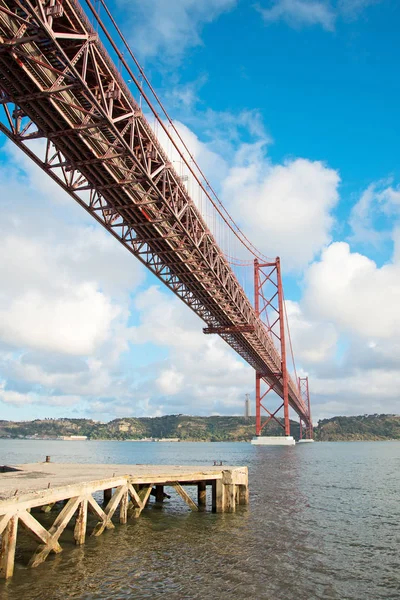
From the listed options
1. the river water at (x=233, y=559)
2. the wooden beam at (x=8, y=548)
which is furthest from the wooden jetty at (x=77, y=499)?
the river water at (x=233, y=559)

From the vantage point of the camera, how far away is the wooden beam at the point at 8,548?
9.89m

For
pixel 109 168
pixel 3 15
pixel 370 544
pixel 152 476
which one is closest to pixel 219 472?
pixel 152 476

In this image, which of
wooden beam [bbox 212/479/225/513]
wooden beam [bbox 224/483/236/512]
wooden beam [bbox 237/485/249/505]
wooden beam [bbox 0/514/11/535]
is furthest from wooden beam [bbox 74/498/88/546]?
wooden beam [bbox 237/485/249/505]

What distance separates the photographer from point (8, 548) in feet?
33.0

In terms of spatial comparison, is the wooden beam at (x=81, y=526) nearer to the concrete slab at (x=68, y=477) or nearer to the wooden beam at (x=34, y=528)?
the concrete slab at (x=68, y=477)

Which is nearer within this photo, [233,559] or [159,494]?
[233,559]

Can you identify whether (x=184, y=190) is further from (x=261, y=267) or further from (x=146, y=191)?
(x=261, y=267)

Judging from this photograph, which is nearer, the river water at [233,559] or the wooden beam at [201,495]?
the river water at [233,559]

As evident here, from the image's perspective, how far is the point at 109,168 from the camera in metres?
22.3

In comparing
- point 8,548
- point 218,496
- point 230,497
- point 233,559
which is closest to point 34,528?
point 8,548

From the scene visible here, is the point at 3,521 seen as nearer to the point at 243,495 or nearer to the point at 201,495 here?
the point at 201,495

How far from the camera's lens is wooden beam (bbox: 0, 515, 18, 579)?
9.89 m

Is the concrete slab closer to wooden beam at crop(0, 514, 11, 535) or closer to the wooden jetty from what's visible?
the wooden jetty

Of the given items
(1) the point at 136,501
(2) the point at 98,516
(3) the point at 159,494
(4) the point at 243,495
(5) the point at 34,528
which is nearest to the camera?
(5) the point at 34,528
